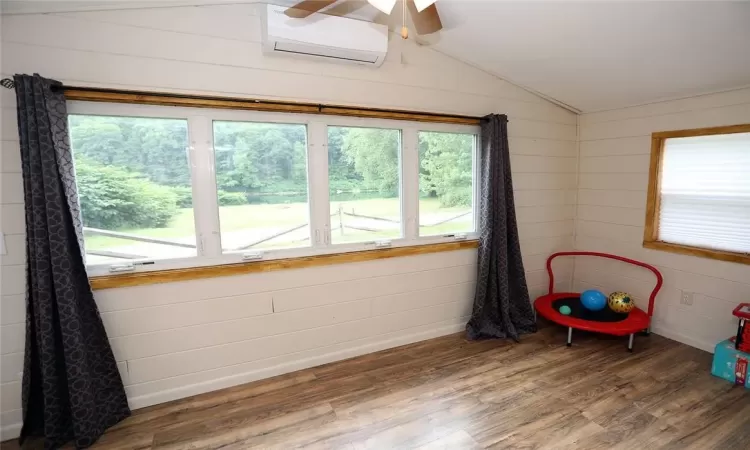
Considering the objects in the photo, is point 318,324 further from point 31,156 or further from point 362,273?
point 31,156

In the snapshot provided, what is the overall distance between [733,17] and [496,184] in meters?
1.68

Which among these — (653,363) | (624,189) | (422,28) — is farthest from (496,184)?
(653,363)

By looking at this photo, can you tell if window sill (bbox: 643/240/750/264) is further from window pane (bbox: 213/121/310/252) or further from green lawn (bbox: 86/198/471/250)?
window pane (bbox: 213/121/310/252)

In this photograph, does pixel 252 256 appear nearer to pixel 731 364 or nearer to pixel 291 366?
pixel 291 366

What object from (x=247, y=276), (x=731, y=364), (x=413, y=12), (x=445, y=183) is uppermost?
(x=413, y=12)

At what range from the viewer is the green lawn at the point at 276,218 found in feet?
7.52

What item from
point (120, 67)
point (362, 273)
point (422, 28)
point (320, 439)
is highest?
point (422, 28)

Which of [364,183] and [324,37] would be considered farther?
[364,183]

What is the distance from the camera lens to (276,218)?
2.60 m

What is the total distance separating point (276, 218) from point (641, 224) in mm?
3310

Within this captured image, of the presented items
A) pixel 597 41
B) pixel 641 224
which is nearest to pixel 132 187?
pixel 597 41

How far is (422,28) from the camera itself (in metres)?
1.98

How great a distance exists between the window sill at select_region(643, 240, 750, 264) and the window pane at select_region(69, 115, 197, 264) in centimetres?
390

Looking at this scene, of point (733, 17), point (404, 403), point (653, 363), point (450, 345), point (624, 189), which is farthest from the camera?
point (624, 189)
